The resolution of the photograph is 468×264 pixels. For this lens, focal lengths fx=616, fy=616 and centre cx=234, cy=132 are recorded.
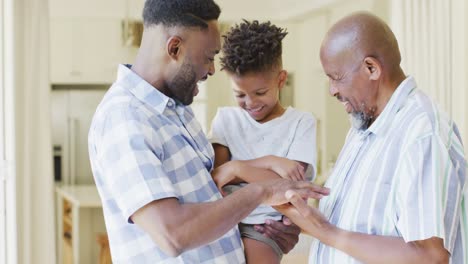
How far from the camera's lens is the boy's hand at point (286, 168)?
150cm

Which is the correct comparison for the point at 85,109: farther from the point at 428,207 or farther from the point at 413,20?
the point at 428,207

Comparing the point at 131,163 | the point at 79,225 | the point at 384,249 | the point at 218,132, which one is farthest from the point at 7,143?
the point at 79,225

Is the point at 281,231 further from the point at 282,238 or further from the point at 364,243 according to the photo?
the point at 364,243

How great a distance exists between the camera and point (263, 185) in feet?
4.22

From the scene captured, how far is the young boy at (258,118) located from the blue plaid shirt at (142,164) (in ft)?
0.76

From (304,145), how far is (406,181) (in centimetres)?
48

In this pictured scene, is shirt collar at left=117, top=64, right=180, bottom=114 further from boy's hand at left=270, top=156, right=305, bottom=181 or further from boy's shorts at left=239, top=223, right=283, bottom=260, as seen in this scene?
boy's shorts at left=239, top=223, right=283, bottom=260

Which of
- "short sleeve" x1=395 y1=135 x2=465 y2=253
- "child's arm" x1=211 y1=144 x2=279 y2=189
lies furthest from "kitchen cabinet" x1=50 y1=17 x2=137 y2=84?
"short sleeve" x1=395 y1=135 x2=465 y2=253

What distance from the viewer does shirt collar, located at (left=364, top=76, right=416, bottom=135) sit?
4.18ft

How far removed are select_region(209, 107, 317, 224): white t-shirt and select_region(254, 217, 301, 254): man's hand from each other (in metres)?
0.02

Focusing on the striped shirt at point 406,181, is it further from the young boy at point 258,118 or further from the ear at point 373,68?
the young boy at point 258,118

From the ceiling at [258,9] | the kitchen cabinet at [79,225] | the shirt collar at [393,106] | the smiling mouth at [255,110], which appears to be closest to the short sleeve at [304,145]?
the smiling mouth at [255,110]

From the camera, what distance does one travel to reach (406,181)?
3.81ft

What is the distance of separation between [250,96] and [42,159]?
146cm
